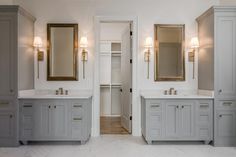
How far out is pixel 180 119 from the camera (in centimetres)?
447

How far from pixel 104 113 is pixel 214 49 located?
4247 mm

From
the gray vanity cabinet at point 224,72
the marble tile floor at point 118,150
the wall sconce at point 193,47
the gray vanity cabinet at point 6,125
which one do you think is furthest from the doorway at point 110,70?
the gray vanity cabinet at point 224,72

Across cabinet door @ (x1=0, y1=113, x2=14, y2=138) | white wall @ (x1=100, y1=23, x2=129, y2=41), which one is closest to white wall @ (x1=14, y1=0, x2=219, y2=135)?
cabinet door @ (x1=0, y1=113, x2=14, y2=138)

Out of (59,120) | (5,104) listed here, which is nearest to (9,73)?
(5,104)

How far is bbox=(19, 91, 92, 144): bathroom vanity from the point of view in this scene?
4402 mm

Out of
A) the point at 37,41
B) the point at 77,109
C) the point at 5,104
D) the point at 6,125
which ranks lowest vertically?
the point at 6,125

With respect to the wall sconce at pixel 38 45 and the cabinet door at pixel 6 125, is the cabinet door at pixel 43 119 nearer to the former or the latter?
the cabinet door at pixel 6 125

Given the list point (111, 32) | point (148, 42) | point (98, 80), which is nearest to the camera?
point (148, 42)

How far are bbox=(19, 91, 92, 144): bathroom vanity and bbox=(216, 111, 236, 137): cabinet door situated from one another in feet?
7.88

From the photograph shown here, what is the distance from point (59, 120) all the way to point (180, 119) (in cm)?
216

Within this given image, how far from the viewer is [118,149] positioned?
417 centimetres

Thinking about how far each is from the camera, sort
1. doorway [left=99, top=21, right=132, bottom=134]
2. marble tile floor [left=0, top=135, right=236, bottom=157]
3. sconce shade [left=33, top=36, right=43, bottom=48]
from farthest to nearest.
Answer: doorway [left=99, top=21, right=132, bottom=134]
sconce shade [left=33, top=36, right=43, bottom=48]
marble tile floor [left=0, top=135, right=236, bottom=157]

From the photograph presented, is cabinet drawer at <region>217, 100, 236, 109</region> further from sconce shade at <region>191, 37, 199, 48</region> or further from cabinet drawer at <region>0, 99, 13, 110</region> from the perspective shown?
cabinet drawer at <region>0, 99, 13, 110</region>

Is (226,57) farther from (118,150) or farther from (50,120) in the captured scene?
(50,120)
